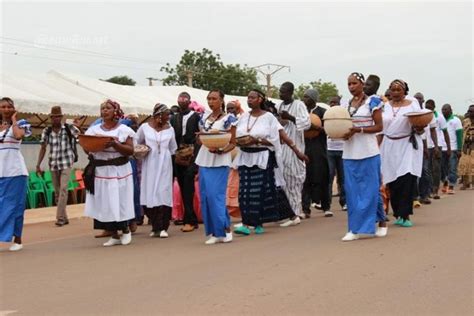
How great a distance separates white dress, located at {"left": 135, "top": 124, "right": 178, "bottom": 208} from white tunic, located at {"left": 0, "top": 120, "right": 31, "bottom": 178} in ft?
5.32

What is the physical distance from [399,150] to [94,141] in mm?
3950

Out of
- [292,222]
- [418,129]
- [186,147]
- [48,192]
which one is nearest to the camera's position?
[418,129]

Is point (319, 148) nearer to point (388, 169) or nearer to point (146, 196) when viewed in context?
point (388, 169)

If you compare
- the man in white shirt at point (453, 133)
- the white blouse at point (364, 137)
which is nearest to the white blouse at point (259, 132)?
the white blouse at point (364, 137)

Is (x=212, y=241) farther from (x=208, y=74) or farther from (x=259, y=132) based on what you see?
(x=208, y=74)

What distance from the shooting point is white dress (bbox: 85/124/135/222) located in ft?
27.8

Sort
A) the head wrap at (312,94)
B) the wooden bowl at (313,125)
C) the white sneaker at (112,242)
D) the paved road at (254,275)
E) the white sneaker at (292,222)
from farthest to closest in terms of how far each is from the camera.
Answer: the head wrap at (312,94)
the wooden bowl at (313,125)
the white sneaker at (292,222)
the white sneaker at (112,242)
the paved road at (254,275)

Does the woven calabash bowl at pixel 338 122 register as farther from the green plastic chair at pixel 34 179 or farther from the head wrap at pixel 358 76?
the green plastic chair at pixel 34 179

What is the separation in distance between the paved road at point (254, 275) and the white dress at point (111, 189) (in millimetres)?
428

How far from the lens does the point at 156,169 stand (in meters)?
9.41

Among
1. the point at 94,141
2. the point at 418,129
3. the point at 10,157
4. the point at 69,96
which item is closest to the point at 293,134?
the point at 418,129

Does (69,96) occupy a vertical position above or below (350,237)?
above

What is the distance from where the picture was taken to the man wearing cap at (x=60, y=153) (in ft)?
37.4

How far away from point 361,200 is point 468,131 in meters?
9.05
